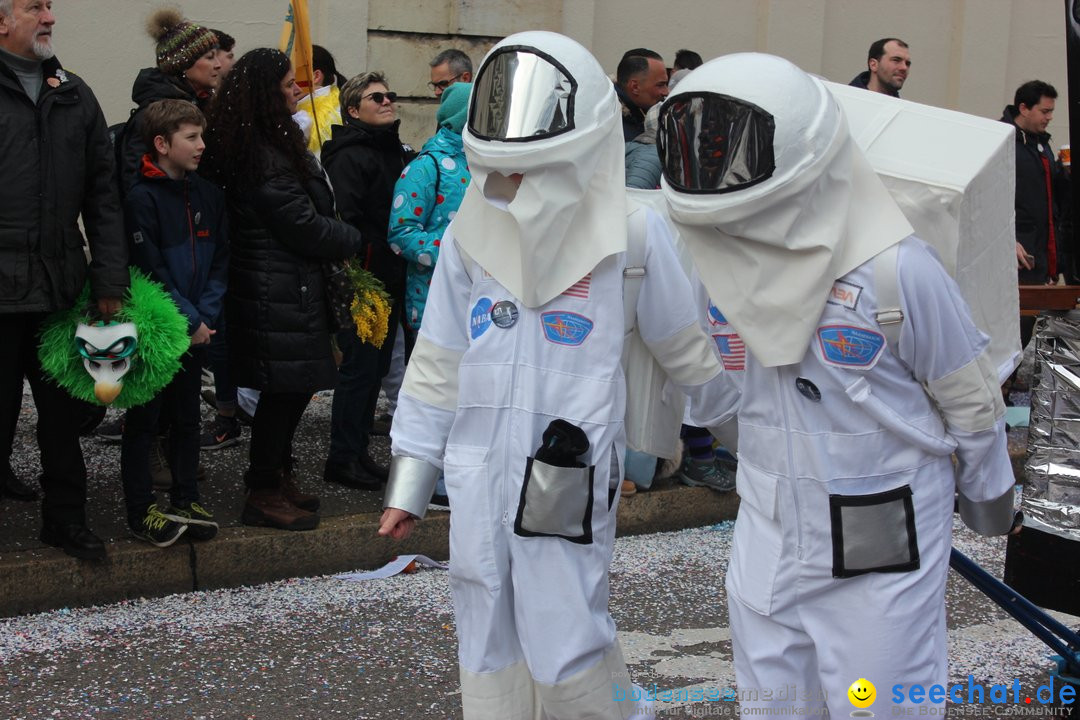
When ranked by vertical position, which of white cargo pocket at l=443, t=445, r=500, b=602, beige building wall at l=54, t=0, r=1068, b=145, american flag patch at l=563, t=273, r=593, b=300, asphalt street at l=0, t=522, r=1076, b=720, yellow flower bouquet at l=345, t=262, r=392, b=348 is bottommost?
asphalt street at l=0, t=522, r=1076, b=720

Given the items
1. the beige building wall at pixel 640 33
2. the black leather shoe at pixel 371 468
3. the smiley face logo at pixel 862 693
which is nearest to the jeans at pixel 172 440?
the black leather shoe at pixel 371 468

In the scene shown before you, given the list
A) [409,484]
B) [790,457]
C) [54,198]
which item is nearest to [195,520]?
[54,198]

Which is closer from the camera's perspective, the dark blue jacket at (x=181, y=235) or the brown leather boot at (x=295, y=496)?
the dark blue jacket at (x=181, y=235)

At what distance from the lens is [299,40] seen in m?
6.51

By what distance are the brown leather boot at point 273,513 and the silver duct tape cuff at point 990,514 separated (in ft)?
10.0

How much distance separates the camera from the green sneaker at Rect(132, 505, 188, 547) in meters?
5.14

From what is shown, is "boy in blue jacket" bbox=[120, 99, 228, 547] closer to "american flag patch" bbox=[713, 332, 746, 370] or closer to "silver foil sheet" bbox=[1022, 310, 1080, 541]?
"american flag patch" bbox=[713, 332, 746, 370]

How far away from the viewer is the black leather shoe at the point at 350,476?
244 inches

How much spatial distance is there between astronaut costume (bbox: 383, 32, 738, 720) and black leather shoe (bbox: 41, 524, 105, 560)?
7.14 ft

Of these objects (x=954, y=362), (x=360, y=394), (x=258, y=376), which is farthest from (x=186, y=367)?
(x=954, y=362)

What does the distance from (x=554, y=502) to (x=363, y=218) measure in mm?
3477

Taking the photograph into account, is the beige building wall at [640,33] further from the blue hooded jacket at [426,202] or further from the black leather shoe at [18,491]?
the black leather shoe at [18,491]

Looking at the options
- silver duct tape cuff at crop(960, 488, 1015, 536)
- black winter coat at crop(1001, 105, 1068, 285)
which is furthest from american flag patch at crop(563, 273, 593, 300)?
black winter coat at crop(1001, 105, 1068, 285)

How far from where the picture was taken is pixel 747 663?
3.10m
